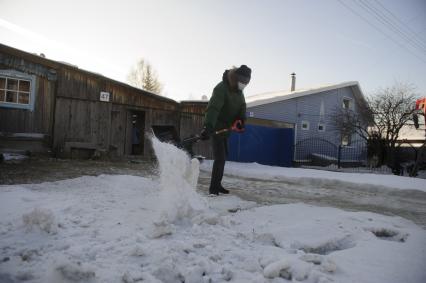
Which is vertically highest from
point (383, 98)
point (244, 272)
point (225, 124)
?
point (383, 98)

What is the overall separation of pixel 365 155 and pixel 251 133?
10768 millimetres

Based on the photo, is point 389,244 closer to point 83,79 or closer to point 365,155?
point 83,79

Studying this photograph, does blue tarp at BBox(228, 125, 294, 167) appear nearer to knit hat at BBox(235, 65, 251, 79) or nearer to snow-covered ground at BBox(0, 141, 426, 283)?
knit hat at BBox(235, 65, 251, 79)

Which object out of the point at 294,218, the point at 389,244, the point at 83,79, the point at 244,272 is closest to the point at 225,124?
the point at 294,218

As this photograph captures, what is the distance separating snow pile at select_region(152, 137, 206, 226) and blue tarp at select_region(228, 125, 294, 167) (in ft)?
33.7

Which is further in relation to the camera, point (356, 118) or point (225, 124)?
point (356, 118)

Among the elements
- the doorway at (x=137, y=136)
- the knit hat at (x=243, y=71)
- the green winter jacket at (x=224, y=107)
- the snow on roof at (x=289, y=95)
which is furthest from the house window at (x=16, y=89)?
the snow on roof at (x=289, y=95)

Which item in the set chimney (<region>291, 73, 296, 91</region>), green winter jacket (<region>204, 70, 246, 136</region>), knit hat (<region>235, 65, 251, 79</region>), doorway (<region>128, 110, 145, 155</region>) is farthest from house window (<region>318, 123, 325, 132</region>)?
knit hat (<region>235, 65, 251, 79</region>)

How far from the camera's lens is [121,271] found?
189cm

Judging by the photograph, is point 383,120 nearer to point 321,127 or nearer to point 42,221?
point 321,127

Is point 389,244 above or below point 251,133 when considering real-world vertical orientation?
below

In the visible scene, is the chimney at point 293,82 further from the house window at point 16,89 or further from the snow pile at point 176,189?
the snow pile at point 176,189

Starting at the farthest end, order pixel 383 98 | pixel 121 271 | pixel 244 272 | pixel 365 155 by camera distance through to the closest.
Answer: pixel 365 155, pixel 383 98, pixel 244 272, pixel 121 271

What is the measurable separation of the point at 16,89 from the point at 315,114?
1724cm
